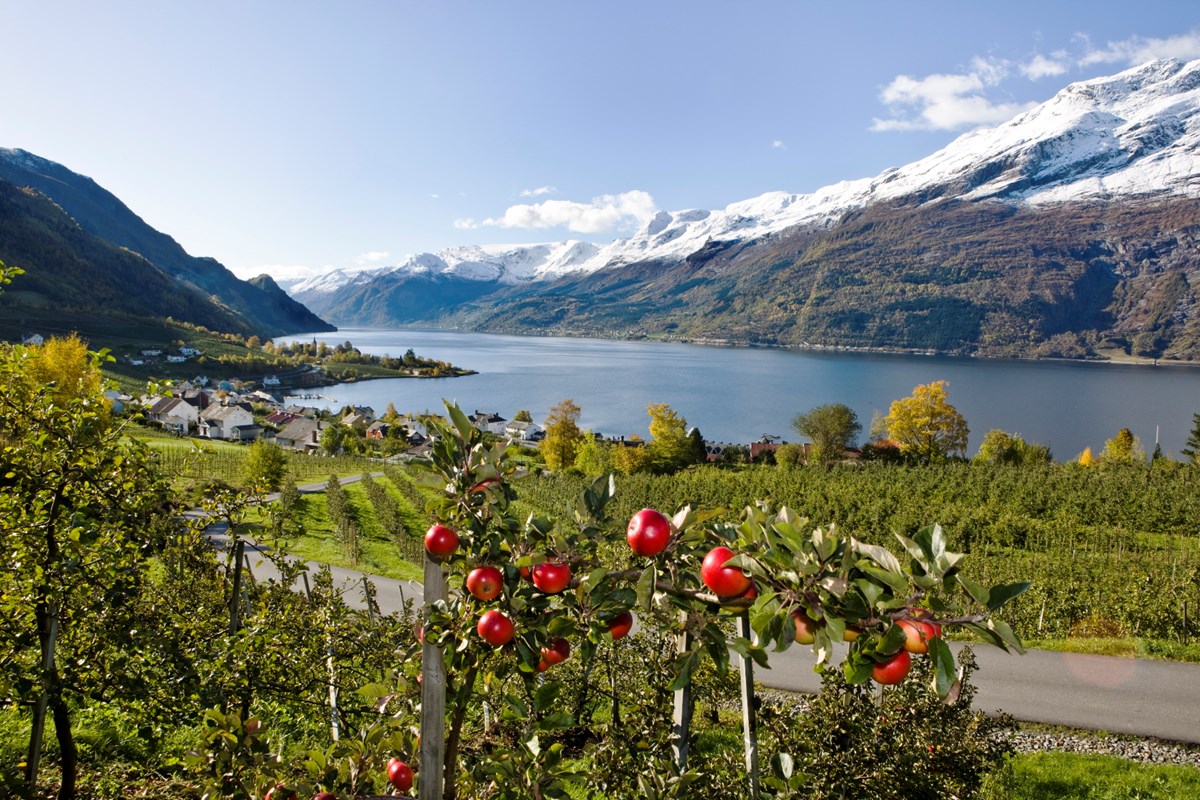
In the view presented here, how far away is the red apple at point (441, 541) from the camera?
4.61 feet

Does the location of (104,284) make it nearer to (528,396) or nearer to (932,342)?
(528,396)

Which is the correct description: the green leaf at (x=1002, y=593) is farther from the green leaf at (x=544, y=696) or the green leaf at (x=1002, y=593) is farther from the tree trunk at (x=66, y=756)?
the tree trunk at (x=66, y=756)

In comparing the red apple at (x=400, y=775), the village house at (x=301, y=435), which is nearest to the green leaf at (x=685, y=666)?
the red apple at (x=400, y=775)

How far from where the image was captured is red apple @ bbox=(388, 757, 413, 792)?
195 centimetres

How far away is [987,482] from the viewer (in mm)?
26719

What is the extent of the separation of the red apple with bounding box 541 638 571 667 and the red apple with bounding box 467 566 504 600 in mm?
212

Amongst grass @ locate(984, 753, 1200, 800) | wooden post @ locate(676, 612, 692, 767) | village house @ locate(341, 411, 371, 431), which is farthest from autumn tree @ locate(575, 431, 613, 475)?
wooden post @ locate(676, 612, 692, 767)

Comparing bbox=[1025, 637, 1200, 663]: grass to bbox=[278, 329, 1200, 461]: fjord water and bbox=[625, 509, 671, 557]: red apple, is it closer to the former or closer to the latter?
bbox=[625, 509, 671, 557]: red apple

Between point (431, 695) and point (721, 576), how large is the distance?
2.82ft

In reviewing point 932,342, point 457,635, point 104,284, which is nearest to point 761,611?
point 457,635

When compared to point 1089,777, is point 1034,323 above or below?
above

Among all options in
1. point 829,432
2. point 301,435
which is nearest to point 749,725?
point 829,432

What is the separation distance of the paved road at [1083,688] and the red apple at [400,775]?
6301 millimetres

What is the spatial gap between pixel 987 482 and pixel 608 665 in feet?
89.7
